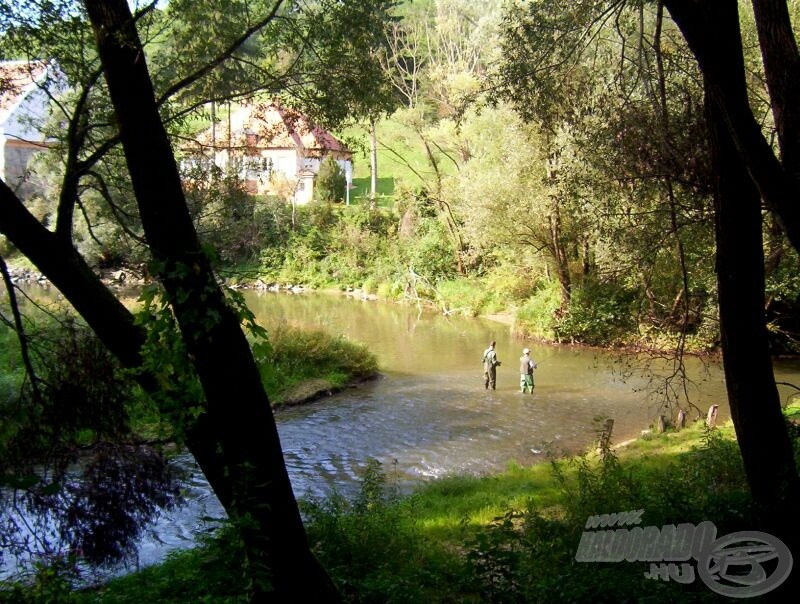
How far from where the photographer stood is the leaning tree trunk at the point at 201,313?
3783mm

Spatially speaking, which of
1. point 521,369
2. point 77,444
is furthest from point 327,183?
point 77,444

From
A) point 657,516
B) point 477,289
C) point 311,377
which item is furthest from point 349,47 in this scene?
point 477,289

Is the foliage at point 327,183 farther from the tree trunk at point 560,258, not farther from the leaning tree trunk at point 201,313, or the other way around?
the leaning tree trunk at point 201,313

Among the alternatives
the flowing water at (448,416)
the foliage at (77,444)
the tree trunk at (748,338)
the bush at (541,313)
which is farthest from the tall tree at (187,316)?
the bush at (541,313)

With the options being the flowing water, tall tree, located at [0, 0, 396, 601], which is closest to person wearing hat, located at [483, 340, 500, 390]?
the flowing water

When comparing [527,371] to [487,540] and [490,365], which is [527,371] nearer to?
[490,365]

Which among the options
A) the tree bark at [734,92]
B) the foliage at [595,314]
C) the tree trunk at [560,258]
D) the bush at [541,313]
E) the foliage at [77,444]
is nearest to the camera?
the tree bark at [734,92]

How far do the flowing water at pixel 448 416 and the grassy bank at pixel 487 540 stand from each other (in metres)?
1.40

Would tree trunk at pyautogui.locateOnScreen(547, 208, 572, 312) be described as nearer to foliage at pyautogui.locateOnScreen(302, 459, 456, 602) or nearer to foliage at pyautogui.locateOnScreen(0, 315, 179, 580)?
foliage at pyautogui.locateOnScreen(302, 459, 456, 602)

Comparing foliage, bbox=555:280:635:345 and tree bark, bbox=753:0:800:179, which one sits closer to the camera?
tree bark, bbox=753:0:800:179

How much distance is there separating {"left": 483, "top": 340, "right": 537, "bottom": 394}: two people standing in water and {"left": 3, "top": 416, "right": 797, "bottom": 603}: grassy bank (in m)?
6.47

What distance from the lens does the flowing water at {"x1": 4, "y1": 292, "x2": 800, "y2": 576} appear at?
11.6m

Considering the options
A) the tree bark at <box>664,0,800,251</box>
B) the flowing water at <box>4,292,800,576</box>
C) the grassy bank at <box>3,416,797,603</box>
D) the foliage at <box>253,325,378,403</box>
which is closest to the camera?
the tree bark at <box>664,0,800,251</box>

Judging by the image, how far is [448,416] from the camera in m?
15.5
